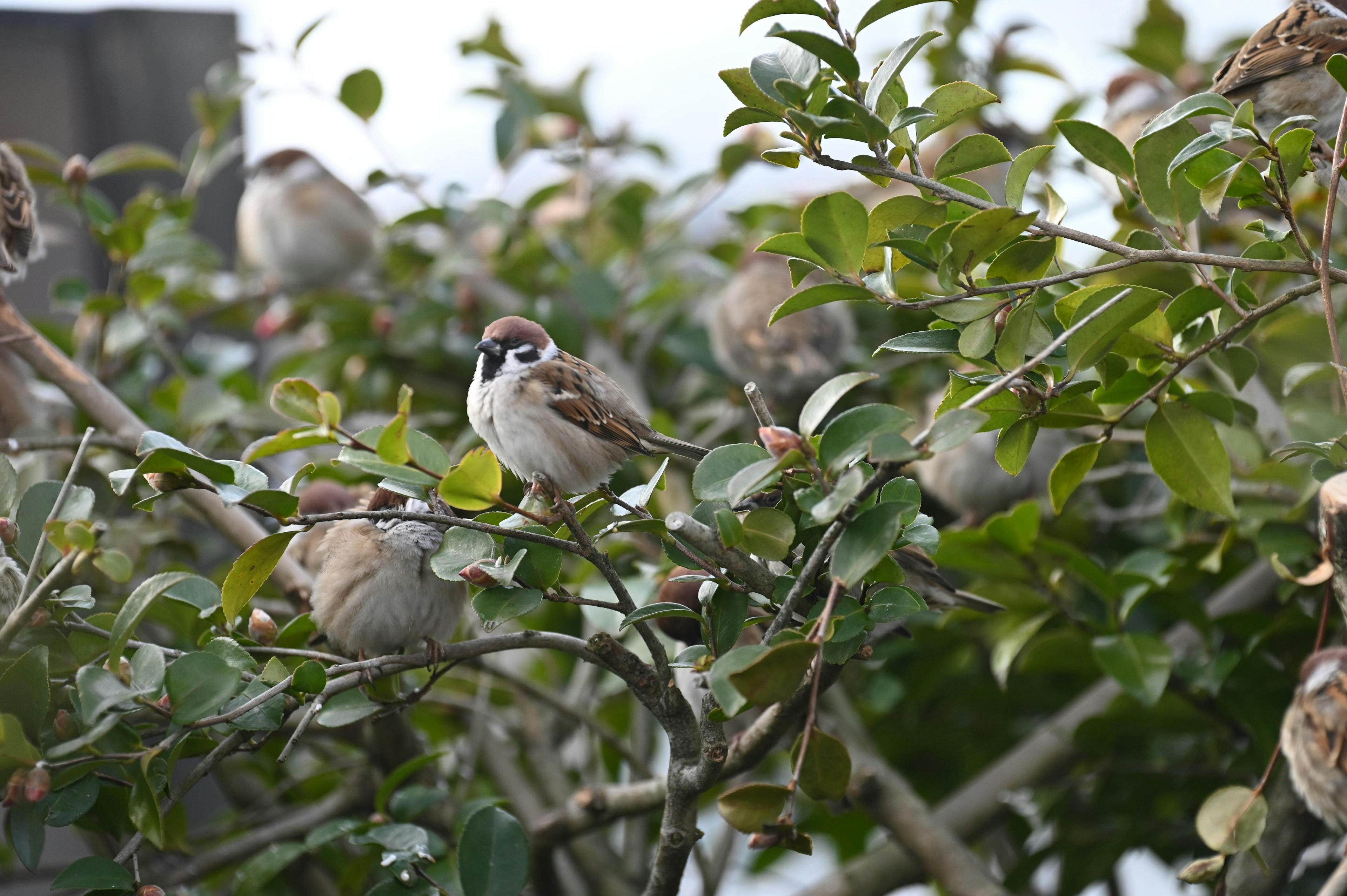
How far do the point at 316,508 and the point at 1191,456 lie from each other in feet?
4.25

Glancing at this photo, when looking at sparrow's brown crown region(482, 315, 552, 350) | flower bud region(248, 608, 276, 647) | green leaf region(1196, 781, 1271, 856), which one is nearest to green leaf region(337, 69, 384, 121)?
sparrow's brown crown region(482, 315, 552, 350)

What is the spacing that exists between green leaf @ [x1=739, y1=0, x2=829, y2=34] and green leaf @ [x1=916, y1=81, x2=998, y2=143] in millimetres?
129

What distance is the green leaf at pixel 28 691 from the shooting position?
0.95m

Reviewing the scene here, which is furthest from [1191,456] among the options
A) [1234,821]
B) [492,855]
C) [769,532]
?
[492,855]

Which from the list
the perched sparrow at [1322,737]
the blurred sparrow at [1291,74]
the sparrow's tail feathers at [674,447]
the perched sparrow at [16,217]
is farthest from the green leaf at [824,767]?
the perched sparrow at [16,217]

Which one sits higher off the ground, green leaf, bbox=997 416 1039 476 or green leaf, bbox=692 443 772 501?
green leaf, bbox=692 443 772 501

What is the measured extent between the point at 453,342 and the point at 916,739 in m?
1.24

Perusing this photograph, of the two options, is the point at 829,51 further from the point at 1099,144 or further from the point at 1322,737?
the point at 1322,737

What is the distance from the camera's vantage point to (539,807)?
192 centimetres

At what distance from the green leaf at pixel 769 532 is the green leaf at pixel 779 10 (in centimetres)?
38

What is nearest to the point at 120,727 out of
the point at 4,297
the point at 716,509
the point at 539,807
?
the point at 716,509

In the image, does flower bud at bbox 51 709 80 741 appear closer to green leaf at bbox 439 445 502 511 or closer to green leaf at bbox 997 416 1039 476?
green leaf at bbox 439 445 502 511

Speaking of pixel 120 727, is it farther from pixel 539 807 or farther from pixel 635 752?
pixel 635 752

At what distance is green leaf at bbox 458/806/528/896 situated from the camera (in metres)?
1.14
